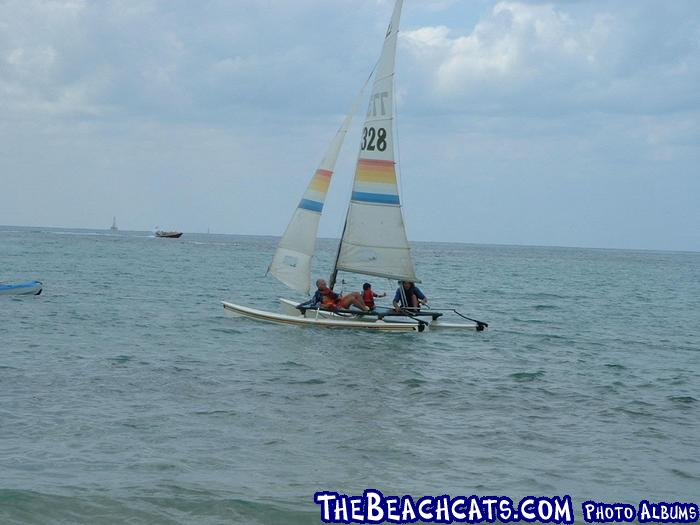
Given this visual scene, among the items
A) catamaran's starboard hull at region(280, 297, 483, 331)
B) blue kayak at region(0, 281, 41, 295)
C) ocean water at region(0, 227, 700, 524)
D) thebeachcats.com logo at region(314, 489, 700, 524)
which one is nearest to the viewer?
thebeachcats.com logo at region(314, 489, 700, 524)

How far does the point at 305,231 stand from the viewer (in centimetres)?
2923

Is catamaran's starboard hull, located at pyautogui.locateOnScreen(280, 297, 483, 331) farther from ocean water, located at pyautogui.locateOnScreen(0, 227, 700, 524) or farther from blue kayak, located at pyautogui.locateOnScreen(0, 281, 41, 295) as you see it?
blue kayak, located at pyautogui.locateOnScreen(0, 281, 41, 295)

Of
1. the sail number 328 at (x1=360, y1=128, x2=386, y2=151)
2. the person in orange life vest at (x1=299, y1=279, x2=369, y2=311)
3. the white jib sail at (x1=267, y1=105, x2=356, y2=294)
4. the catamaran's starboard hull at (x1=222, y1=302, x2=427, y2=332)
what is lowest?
the catamaran's starboard hull at (x1=222, y1=302, x2=427, y2=332)

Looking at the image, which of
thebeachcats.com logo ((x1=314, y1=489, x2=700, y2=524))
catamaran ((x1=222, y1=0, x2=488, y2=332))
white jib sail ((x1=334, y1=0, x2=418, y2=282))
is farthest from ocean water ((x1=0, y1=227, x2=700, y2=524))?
white jib sail ((x1=334, y1=0, x2=418, y2=282))

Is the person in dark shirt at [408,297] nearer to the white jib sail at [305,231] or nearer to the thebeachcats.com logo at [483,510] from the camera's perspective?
the white jib sail at [305,231]

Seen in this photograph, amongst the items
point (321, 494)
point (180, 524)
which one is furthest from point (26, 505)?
point (321, 494)

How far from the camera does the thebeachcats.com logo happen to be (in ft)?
35.5

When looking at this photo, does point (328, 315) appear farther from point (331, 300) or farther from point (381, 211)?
point (381, 211)

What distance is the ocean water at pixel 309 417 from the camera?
11.5m

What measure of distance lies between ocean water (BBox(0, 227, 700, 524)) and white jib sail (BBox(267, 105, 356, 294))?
1.86m

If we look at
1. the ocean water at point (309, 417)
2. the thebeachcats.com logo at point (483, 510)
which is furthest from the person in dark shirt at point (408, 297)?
the thebeachcats.com logo at point (483, 510)

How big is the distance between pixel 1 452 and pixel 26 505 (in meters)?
2.35

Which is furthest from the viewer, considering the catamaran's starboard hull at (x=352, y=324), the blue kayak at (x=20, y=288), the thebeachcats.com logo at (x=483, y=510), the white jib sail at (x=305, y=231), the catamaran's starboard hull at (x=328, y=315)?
the blue kayak at (x=20, y=288)

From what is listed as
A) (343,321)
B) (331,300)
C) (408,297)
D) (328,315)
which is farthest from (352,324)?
(408,297)
